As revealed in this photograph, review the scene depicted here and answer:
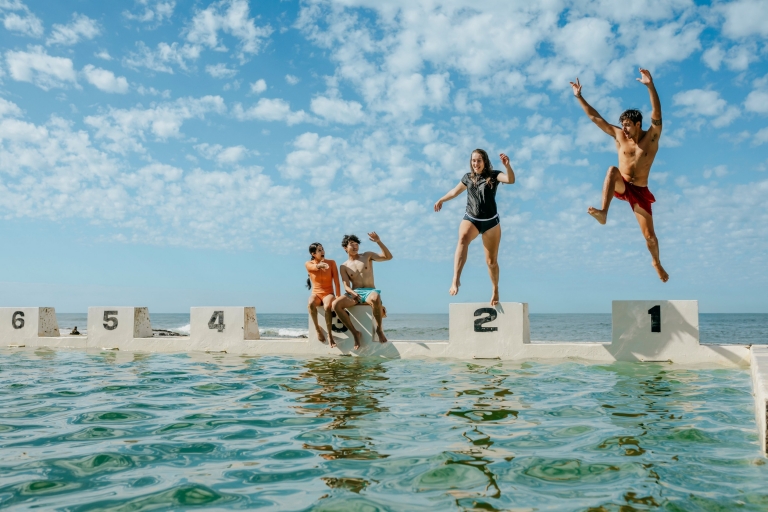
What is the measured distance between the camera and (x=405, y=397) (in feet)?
18.4

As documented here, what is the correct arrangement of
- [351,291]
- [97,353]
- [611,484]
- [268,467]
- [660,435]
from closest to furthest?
1. [611,484]
2. [268,467]
3. [660,435]
4. [351,291]
5. [97,353]

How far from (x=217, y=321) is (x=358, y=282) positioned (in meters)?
2.73

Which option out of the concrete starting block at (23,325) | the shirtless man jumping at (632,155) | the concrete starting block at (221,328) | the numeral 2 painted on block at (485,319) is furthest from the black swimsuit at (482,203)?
the concrete starting block at (23,325)

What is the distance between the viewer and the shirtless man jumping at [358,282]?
9805 mm

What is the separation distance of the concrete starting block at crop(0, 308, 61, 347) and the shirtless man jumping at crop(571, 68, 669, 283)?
34.6 feet

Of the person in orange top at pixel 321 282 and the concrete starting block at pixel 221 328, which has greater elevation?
the person in orange top at pixel 321 282

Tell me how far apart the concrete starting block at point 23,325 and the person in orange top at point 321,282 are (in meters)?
5.71

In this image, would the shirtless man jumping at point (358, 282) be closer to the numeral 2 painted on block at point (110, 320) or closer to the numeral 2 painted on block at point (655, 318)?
the numeral 2 painted on block at point (655, 318)

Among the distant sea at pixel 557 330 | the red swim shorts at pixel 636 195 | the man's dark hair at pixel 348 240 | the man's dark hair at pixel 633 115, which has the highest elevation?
the man's dark hair at pixel 633 115

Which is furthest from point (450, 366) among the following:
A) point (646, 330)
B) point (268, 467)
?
point (268, 467)

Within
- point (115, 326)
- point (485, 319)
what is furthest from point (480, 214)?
point (115, 326)

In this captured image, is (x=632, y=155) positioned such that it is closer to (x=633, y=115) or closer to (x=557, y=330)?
(x=633, y=115)

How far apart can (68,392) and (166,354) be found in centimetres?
444

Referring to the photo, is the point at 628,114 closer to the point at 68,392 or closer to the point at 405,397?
the point at 405,397
